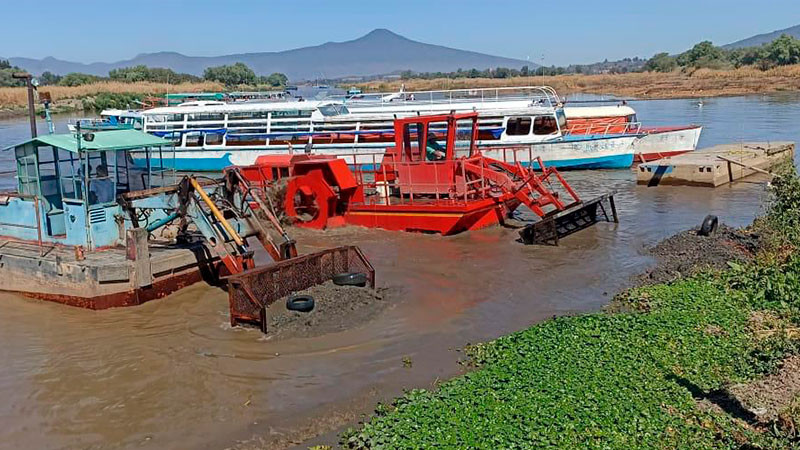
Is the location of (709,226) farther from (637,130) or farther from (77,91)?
(77,91)

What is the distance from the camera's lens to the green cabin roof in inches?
466

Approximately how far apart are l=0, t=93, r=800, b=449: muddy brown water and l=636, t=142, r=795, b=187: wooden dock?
9.26m

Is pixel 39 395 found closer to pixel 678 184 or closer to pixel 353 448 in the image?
pixel 353 448

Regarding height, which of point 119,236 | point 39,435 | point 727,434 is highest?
point 119,236

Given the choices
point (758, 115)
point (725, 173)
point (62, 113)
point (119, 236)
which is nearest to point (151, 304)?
point (119, 236)

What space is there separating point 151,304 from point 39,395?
3130 millimetres

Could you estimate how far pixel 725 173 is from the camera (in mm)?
23859

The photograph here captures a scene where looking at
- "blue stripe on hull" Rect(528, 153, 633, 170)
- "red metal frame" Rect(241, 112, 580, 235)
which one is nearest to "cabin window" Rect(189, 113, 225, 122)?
"red metal frame" Rect(241, 112, 580, 235)

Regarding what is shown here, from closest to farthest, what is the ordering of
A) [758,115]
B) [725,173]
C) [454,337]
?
[454,337] < [725,173] < [758,115]

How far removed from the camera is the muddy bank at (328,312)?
1056cm

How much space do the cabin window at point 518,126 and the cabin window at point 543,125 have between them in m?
0.27

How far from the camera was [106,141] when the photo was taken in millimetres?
12250

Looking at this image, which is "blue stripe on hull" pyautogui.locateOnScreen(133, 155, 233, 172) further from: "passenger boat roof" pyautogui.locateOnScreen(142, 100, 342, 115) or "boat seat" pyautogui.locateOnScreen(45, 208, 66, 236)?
"boat seat" pyautogui.locateOnScreen(45, 208, 66, 236)

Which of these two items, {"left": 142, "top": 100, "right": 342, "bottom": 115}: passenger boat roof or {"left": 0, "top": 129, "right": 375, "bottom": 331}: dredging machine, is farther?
{"left": 142, "top": 100, "right": 342, "bottom": 115}: passenger boat roof
